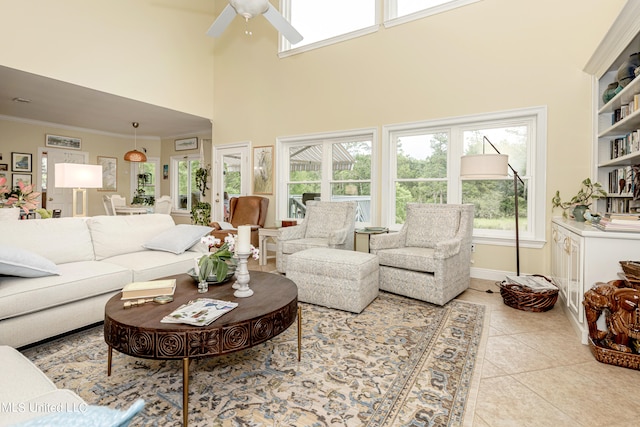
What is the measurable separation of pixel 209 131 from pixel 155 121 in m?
1.24

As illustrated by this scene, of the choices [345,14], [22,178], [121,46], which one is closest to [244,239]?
[345,14]

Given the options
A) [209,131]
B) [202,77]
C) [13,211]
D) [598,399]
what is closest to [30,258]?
[13,211]

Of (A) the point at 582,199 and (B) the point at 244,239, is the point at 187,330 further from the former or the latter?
(A) the point at 582,199

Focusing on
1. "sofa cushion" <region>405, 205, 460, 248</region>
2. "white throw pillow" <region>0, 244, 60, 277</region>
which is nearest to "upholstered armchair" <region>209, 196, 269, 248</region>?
"sofa cushion" <region>405, 205, 460, 248</region>

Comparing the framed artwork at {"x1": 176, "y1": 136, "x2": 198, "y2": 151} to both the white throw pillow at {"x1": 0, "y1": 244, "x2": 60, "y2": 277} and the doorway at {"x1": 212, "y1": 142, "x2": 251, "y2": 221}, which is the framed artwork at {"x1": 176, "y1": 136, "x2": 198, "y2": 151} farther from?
the white throw pillow at {"x1": 0, "y1": 244, "x2": 60, "y2": 277}

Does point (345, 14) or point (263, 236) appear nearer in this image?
point (263, 236)

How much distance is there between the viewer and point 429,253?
10.3ft

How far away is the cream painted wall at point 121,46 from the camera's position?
→ 3992 millimetres

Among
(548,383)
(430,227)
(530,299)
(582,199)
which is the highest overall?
(582,199)

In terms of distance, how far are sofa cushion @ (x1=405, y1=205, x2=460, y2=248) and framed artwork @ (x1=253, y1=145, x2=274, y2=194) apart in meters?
2.85

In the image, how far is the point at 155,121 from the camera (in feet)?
21.9

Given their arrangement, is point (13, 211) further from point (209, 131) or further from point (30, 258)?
point (209, 131)

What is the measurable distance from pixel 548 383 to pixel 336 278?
5.16ft

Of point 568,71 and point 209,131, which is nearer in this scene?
point 568,71
